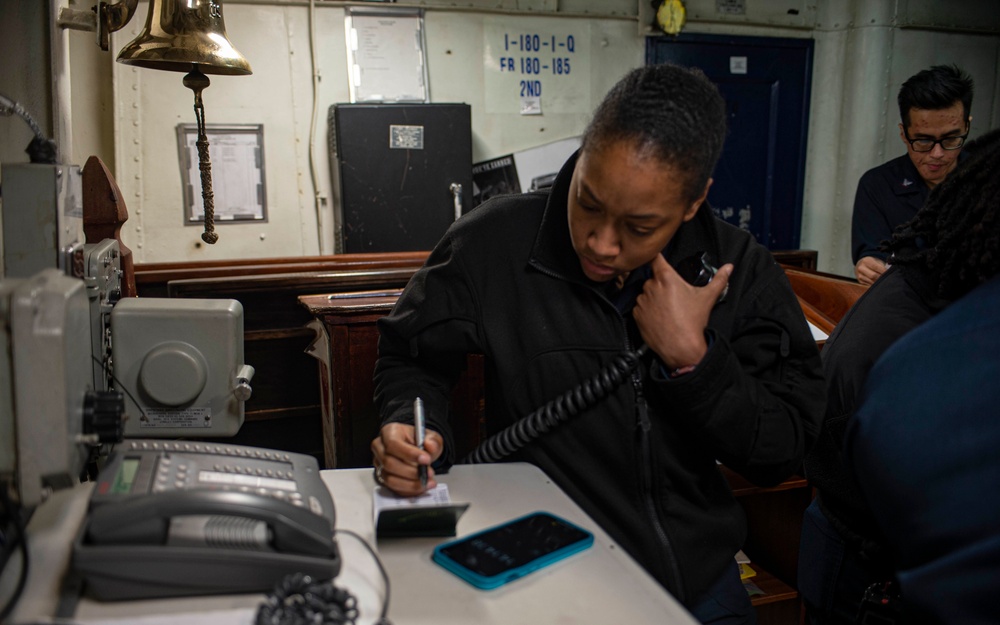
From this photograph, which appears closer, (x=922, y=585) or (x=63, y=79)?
(x=922, y=585)

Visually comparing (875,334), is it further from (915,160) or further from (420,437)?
(915,160)

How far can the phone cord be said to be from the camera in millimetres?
1278

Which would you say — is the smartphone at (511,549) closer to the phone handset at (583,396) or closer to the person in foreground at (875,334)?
the phone handset at (583,396)

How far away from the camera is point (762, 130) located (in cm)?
509

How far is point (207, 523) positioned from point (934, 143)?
125 inches

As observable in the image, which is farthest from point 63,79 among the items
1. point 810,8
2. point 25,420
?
point 810,8

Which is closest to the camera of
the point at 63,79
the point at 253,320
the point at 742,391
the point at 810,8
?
the point at 742,391

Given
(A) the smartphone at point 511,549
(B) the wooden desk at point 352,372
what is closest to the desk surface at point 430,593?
(A) the smartphone at point 511,549

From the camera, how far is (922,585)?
88 centimetres

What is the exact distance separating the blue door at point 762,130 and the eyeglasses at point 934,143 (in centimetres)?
188

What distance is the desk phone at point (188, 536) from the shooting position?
2.64ft

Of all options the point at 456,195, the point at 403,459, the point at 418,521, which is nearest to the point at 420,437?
the point at 403,459

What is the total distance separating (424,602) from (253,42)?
3.88m

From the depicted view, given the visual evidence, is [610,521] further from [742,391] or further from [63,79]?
[63,79]
